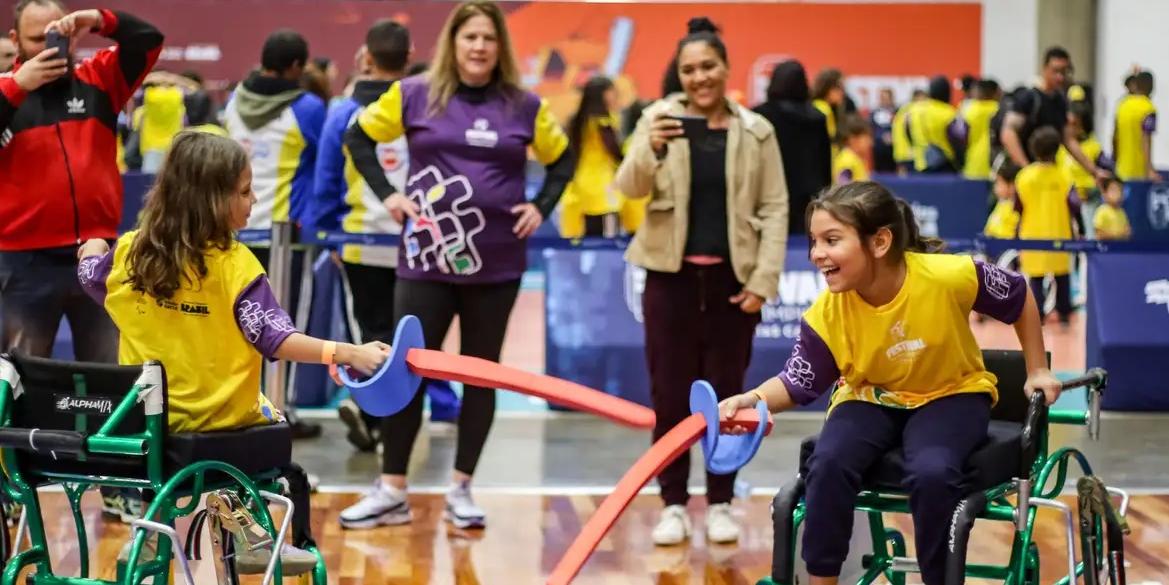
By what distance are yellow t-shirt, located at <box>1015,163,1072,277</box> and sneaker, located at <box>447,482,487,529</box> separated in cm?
532

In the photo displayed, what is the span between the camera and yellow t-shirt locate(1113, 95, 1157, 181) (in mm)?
14445

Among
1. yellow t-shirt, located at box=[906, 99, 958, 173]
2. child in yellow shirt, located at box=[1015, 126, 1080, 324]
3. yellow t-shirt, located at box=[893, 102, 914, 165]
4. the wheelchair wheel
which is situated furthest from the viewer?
yellow t-shirt, located at box=[893, 102, 914, 165]

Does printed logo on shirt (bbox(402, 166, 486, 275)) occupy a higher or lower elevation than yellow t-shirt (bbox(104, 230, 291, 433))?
higher

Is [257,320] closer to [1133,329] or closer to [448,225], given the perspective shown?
[448,225]

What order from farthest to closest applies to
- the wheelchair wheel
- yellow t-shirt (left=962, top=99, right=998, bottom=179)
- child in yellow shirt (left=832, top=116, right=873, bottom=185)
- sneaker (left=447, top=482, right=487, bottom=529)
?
yellow t-shirt (left=962, top=99, right=998, bottom=179) < child in yellow shirt (left=832, top=116, right=873, bottom=185) < sneaker (left=447, top=482, right=487, bottom=529) < the wheelchair wheel

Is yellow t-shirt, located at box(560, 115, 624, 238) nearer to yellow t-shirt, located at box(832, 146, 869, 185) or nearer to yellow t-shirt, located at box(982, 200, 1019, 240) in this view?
yellow t-shirt, located at box(832, 146, 869, 185)

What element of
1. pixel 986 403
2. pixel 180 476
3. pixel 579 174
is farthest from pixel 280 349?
pixel 579 174

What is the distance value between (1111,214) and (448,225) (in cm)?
727

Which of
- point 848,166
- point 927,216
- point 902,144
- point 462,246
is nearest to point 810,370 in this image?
point 462,246

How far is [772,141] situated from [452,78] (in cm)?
108

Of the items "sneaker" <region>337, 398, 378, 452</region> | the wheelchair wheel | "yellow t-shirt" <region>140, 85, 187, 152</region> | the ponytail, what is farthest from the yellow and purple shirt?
"yellow t-shirt" <region>140, 85, 187, 152</region>

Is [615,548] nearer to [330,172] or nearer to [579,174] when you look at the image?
[330,172]

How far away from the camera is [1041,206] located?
979cm

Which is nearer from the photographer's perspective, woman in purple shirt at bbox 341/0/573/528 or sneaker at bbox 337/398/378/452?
woman in purple shirt at bbox 341/0/573/528
